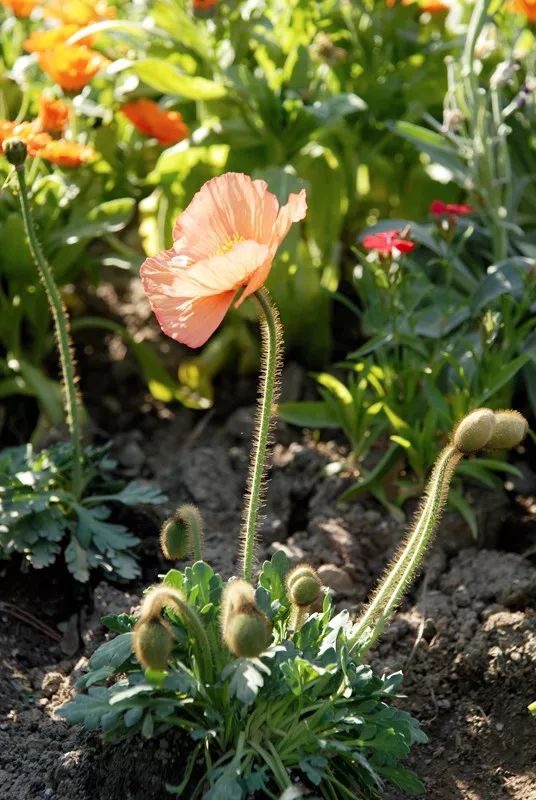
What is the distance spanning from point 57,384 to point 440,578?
1.23 m

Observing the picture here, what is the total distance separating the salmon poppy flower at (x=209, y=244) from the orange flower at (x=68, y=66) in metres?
1.24

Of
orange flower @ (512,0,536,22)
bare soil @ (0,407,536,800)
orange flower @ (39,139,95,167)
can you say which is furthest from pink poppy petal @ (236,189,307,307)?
orange flower @ (512,0,536,22)

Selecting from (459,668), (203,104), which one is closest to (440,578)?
(459,668)

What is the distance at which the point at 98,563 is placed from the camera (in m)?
2.57

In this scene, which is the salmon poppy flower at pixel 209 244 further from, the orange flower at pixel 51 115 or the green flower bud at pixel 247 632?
the orange flower at pixel 51 115

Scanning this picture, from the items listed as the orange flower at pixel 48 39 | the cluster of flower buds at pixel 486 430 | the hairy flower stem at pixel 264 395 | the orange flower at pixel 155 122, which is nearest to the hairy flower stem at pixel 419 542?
the cluster of flower buds at pixel 486 430

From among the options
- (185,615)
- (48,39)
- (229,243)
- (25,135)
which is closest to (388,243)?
(229,243)

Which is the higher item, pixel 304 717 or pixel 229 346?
pixel 304 717

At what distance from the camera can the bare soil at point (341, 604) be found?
6.73ft

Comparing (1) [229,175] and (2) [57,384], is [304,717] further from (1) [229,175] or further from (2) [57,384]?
(2) [57,384]

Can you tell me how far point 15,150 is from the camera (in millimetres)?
2258

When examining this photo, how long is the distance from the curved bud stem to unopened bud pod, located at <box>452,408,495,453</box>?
504 mm

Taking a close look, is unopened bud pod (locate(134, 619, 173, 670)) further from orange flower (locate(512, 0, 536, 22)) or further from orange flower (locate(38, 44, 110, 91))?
orange flower (locate(512, 0, 536, 22))

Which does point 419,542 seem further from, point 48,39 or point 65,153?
point 48,39
